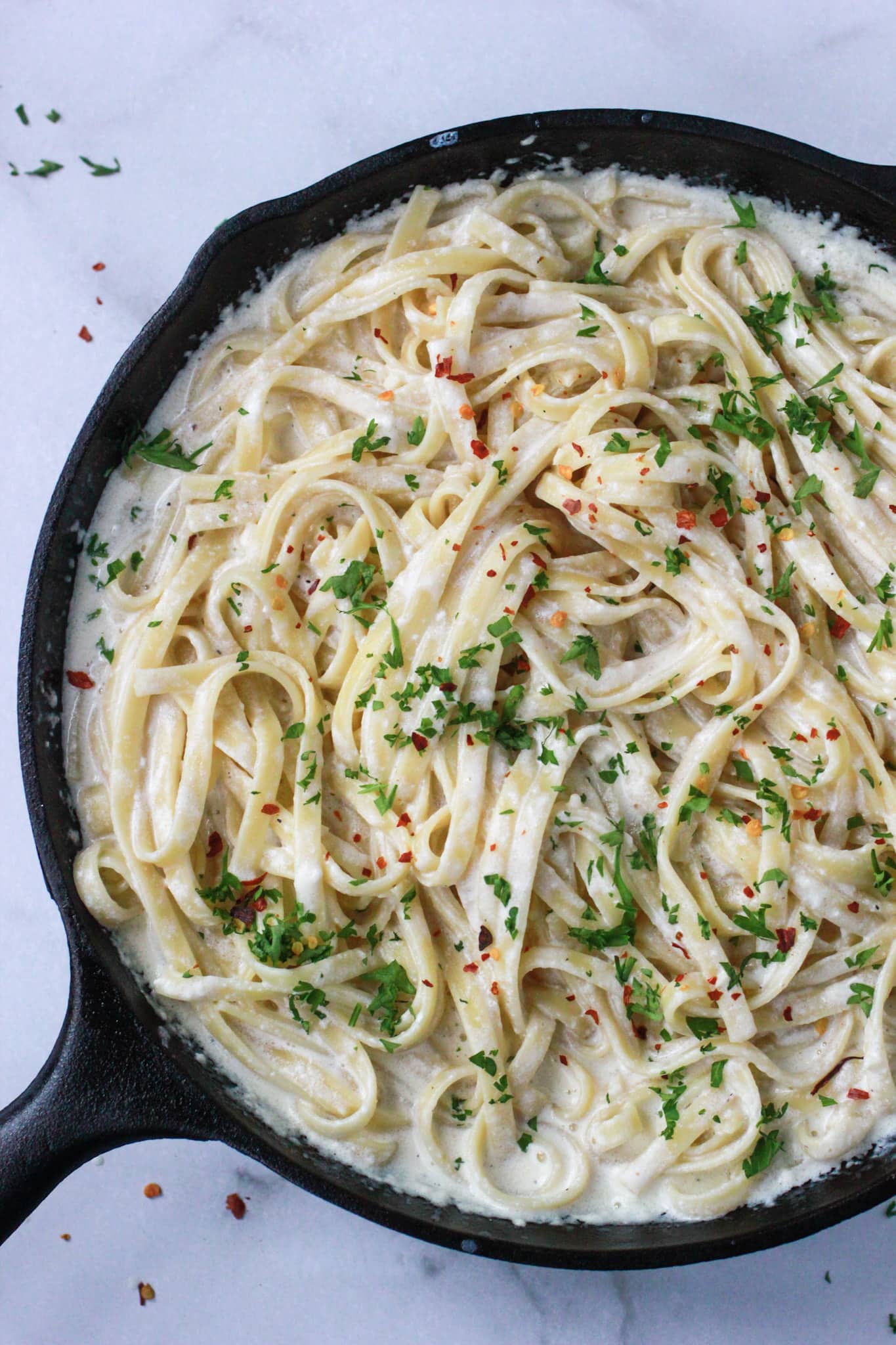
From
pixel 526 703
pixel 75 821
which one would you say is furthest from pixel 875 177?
pixel 75 821


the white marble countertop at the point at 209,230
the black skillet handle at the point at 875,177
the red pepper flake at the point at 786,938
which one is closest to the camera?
the black skillet handle at the point at 875,177

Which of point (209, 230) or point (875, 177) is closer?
point (875, 177)

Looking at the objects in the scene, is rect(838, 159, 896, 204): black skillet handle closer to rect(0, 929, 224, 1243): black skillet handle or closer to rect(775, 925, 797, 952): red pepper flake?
rect(775, 925, 797, 952): red pepper flake

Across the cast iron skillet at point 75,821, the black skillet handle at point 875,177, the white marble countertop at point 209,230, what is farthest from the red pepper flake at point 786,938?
the black skillet handle at point 875,177

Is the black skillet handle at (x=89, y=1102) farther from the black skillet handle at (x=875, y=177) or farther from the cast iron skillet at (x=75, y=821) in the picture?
the black skillet handle at (x=875, y=177)

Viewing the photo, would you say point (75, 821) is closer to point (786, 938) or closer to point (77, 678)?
point (77, 678)

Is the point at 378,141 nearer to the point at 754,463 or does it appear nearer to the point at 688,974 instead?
the point at 754,463

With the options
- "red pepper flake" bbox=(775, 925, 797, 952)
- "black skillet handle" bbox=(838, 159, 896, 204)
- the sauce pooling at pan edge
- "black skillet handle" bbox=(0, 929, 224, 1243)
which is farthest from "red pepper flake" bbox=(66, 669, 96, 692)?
"black skillet handle" bbox=(838, 159, 896, 204)
